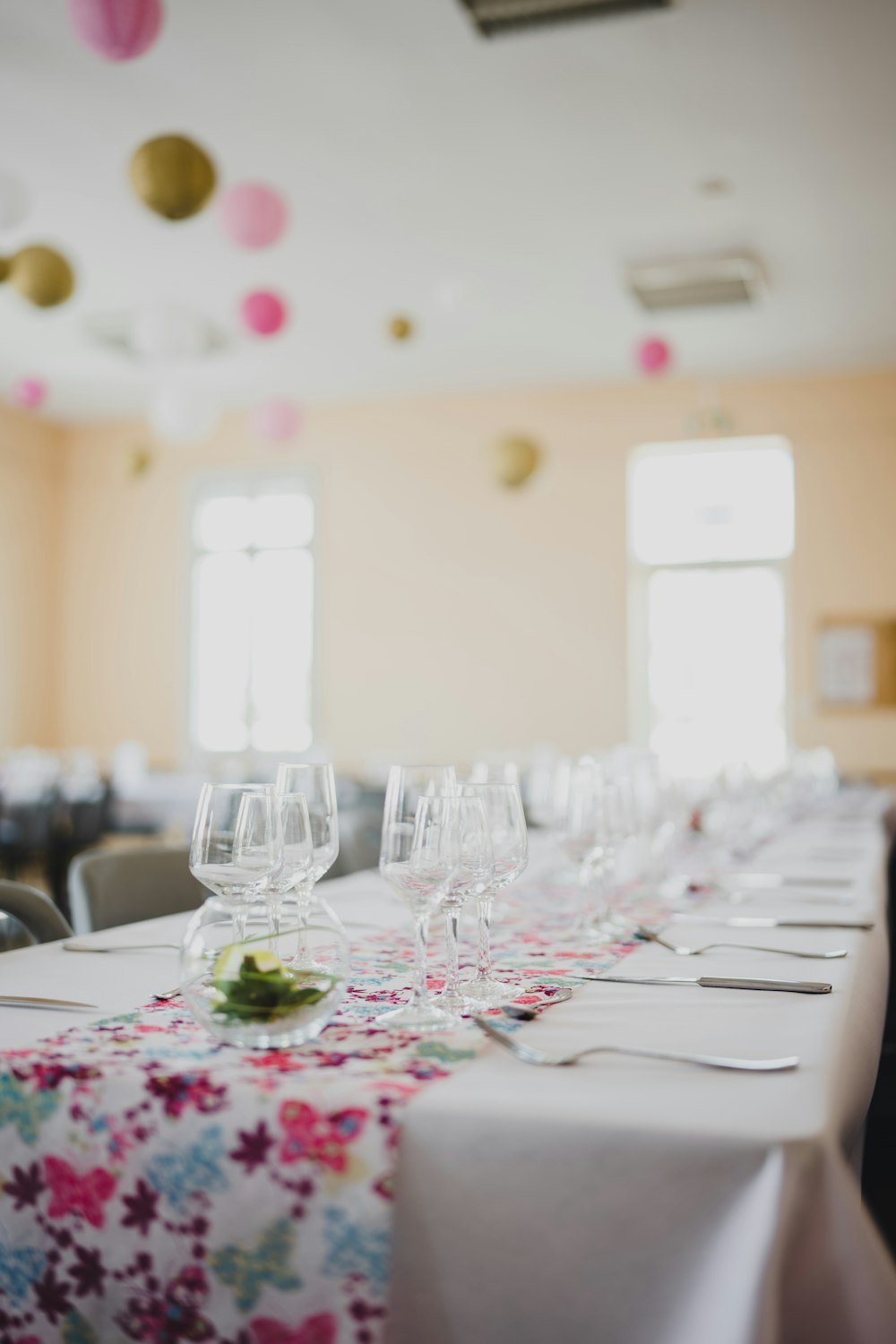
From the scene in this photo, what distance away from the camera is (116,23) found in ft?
11.2

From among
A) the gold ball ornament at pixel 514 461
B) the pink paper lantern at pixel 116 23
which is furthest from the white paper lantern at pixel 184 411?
the pink paper lantern at pixel 116 23

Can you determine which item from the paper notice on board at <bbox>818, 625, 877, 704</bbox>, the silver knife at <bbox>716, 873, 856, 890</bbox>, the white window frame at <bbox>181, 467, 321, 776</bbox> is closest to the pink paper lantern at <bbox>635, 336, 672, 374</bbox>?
the paper notice on board at <bbox>818, 625, 877, 704</bbox>

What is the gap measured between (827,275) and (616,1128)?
7.16 meters

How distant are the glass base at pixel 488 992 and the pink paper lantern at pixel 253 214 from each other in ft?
13.3

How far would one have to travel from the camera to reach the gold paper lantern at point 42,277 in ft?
15.4

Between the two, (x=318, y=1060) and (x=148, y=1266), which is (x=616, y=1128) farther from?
(x=148, y=1266)

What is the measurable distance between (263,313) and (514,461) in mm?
2069

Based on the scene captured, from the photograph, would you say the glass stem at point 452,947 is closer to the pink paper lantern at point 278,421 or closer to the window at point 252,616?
the pink paper lantern at point 278,421

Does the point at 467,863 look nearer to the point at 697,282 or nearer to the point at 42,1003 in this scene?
the point at 42,1003

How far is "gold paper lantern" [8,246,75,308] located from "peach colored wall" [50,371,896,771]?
4543mm

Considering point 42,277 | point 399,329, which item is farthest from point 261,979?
point 399,329

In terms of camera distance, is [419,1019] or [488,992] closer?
[419,1019]

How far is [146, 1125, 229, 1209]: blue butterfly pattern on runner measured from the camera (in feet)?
3.31

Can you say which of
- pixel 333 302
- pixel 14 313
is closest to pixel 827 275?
pixel 333 302
